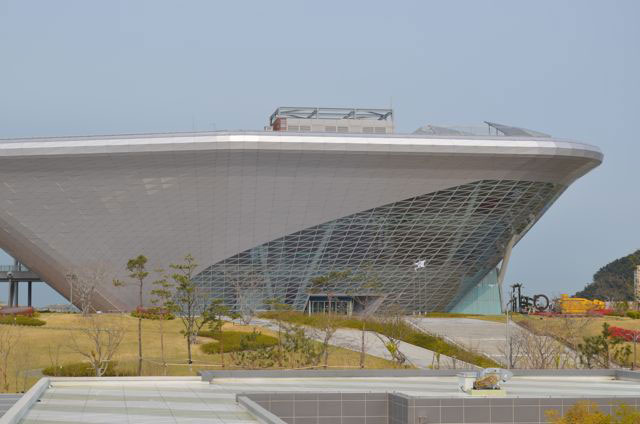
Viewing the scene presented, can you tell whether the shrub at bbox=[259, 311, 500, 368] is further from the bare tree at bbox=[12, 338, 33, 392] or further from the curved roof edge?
the bare tree at bbox=[12, 338, 33, 392]

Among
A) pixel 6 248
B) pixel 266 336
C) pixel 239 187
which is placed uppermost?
pixel 239 187

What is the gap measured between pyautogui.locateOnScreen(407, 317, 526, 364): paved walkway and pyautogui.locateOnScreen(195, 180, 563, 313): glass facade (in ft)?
14.6

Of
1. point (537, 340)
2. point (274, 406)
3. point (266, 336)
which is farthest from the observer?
point (266, 336)

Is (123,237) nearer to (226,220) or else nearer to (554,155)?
(226,220)

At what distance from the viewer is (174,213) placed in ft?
201

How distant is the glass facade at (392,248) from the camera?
63750 mm

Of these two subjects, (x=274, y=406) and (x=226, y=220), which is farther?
(x=226, y=220)

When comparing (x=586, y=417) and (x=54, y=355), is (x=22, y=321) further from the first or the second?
(x=586, y=417)

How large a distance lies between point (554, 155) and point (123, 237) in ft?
96.3

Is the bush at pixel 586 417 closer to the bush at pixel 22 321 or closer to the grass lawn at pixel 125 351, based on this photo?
the grass lawn at pixel 125 351

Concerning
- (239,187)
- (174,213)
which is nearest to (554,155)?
(239,187)

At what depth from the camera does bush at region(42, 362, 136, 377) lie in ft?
116

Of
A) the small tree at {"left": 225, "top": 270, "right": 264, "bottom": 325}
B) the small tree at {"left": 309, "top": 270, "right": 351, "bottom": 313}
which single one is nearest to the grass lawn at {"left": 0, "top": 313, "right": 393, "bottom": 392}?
the small tree at {"left": 225, "top": 270, "right": 264, "bottom": 325}

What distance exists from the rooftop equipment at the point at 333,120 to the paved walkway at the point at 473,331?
1642cm
